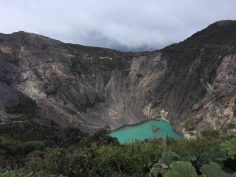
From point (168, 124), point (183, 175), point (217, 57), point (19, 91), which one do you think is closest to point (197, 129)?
point (168, 124)

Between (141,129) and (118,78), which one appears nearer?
(141,129)

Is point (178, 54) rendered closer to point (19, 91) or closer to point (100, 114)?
point (100, 114)

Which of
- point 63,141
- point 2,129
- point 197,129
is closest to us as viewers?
point 63,141

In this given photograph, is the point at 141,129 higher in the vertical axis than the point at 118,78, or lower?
lower

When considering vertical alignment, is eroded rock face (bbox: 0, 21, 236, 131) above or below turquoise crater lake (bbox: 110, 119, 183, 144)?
above

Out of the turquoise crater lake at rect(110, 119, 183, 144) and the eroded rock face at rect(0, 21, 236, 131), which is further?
the eroded rock face at rect(0, 21, 236, 131)

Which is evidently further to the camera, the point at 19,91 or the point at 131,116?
the point at 131,116

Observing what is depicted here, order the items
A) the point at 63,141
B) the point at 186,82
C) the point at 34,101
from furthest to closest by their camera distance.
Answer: the point at 186,82 → the point at 34,101 → the point at 63,141

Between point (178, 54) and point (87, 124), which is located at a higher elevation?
point (178, 54)
